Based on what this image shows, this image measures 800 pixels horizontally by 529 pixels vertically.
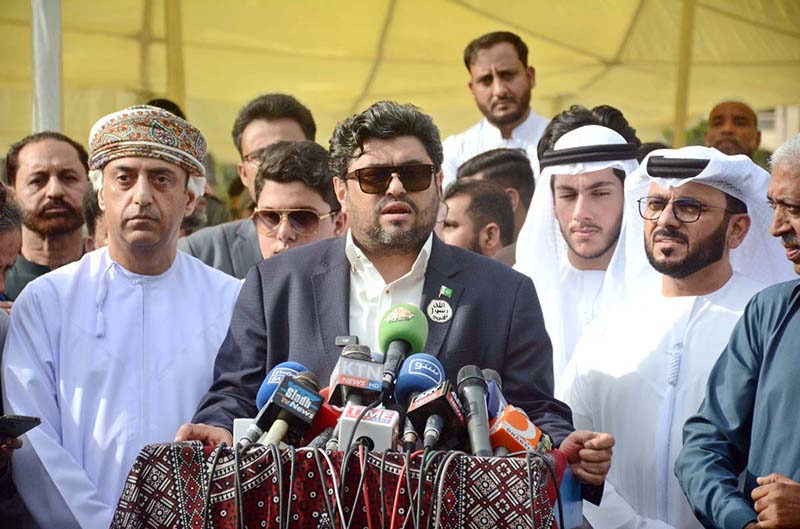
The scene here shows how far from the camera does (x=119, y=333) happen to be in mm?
4922

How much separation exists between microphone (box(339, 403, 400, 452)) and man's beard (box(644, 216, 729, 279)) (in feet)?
6.73

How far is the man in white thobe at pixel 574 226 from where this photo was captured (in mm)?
6055

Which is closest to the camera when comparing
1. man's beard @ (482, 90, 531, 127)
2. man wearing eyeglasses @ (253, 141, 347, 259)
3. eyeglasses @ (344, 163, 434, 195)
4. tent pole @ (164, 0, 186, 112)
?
eyeglasses @ (344, 163, 434, 195)

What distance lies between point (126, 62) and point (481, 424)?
6870 millimetres

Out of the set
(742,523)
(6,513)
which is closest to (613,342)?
(742,523)

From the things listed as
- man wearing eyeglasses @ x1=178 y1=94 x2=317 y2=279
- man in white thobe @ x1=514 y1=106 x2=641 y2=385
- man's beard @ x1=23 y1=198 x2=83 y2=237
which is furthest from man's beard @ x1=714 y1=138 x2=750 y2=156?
man's beard @ x1=23 y1=198 x2=83 y2=237

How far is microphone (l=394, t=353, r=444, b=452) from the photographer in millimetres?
3629

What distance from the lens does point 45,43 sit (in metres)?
7.73

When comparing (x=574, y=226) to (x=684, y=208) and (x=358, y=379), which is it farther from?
(x=358, y=379)

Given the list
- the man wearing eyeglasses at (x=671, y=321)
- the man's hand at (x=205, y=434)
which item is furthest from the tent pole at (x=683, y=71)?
the man's hand at (x=205, y=434)

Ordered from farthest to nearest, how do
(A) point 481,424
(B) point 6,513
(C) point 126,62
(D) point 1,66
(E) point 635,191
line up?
1. (C) point 126,62
2. (D) point 1,66
3. (E) point 635,191
4. (B) point 6,513
5. (A) point 481,424

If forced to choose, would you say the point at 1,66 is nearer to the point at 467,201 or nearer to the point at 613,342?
the point at 467,201

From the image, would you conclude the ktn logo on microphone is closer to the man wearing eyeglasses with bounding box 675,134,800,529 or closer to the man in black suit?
the man in black suit

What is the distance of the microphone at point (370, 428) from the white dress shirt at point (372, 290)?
3.78ft
